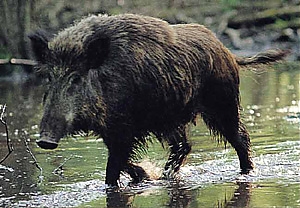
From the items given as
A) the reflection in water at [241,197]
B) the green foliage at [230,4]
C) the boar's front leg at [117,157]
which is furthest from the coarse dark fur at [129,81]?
the green foliage at [230,4]

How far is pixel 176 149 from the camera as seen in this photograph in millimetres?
8508

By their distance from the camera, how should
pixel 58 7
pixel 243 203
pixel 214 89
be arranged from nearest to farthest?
pixel 243 203 < pixel 214 89 < pixel 58 7

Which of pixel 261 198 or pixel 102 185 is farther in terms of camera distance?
pixel 102 185

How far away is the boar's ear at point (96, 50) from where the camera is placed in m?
6.97

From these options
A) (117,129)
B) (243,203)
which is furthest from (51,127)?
(243,203)

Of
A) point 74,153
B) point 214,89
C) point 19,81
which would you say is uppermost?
point 214,89

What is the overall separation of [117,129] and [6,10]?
1772cm

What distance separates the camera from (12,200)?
6.82 meters

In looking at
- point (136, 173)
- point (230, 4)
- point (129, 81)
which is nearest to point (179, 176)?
point (136, 173)

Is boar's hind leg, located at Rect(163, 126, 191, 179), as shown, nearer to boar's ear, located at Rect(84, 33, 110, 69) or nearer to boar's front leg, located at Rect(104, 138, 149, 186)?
boar's front leg, located at Rect(104, 138, 149, 186)

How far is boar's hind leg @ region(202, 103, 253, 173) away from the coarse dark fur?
0.05 feet

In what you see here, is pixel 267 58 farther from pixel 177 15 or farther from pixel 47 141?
pixel 177 15

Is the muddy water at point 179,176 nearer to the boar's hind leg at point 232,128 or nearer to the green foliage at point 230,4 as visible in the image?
the boar's hind leg at point 232,128

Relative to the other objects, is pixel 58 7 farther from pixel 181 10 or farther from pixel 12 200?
pixel 12 200
